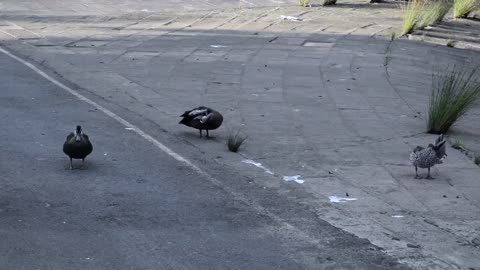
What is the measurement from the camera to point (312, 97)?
13.2 metres

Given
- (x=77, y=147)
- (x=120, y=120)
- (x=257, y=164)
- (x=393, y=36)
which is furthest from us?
(x=393, y=36)

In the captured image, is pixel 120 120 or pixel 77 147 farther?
pixel 120 120

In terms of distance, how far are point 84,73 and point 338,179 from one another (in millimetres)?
6664

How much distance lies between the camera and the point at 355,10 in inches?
915

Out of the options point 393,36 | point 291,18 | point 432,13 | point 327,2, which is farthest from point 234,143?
point 327,2

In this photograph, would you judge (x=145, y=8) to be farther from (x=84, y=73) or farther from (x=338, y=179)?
(x=338, y=179)

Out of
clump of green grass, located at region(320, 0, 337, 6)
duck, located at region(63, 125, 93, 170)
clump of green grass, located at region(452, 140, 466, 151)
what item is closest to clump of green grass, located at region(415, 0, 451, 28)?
clump of green grass, located at region(320, 0, 337, 6)

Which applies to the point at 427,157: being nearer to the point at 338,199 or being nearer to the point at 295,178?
the point at 338,199

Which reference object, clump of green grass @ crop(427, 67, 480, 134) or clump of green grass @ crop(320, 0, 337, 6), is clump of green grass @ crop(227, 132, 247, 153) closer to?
clump of green grass @ crop(427, 67, 480, 134)

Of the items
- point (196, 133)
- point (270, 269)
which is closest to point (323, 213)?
point (270, 269)

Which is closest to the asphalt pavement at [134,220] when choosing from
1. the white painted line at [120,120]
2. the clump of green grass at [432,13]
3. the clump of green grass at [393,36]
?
the white painted line at [120,120]

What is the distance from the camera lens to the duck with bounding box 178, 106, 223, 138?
1031 cm

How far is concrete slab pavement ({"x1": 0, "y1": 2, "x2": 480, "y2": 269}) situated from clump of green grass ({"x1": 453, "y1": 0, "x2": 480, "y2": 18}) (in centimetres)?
163

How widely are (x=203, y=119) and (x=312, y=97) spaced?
10.8 ft
